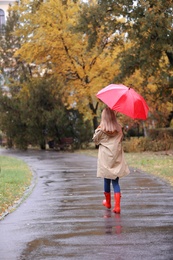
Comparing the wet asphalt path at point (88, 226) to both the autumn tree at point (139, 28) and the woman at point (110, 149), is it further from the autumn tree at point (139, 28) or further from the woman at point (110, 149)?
the autumn tree at point (139, 28)

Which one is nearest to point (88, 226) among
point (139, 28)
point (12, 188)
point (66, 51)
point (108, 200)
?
point (108, 200)

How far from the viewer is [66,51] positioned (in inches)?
1332

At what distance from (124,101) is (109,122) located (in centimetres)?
50

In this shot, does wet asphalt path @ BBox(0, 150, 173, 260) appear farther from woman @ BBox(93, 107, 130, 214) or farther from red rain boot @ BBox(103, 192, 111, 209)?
woman @ BBox(93, 107, 130, 214)

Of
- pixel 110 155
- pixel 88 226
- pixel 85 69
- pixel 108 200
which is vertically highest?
pixel 85 69

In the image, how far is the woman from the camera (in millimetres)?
10414

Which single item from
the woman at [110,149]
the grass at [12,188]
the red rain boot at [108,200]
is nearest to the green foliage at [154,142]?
the grass at [12,188]

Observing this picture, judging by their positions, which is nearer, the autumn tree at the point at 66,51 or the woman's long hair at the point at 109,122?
the woman's long hair at the point at 109,122

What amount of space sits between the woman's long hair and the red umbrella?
0.91 ft

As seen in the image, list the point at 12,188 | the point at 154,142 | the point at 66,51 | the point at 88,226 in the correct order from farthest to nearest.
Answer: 1. the point at 66,51
2. the point at 154,142
3. the point at 12,188
4. the point at 88,226

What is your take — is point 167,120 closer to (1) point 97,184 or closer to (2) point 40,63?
(2) point 40,63

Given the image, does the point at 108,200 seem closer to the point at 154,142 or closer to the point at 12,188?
the point at 12,188

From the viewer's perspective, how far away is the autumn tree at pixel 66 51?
3250cm

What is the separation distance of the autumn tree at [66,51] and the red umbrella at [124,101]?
Result: 67.3 feet
